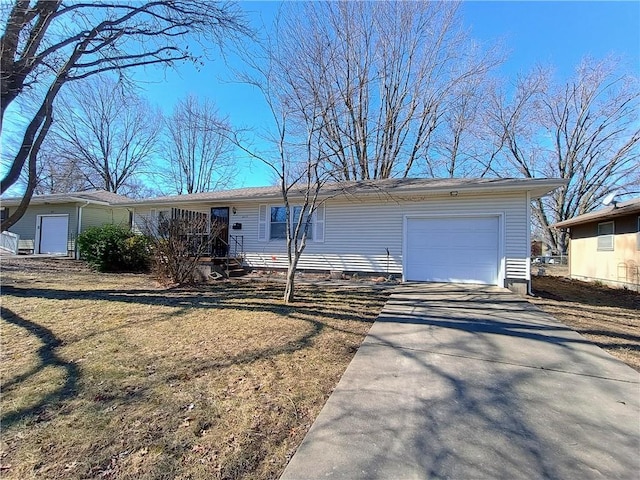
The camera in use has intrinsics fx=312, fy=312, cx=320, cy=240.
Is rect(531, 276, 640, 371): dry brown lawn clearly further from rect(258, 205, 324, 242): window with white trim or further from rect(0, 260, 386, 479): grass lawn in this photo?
rect(258, 205, 324, 242): window with white trim

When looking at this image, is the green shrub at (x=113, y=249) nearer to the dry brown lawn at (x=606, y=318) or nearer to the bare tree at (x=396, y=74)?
the bare tree at (x=396, y=74)

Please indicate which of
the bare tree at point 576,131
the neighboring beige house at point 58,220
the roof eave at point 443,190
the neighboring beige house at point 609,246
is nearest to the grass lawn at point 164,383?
the roof eave at point 443,190

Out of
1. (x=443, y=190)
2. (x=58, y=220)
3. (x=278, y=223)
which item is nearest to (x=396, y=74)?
(x=443, y=190)

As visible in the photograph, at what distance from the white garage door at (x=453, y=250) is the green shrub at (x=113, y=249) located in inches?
352

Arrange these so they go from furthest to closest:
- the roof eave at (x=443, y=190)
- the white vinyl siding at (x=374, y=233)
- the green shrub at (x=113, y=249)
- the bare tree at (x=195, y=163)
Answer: the bare tree at (x=195, y=163)
the green shrub at (x=113, y=249)
the white vinyl siding at (x=374, y=233)
the roof eave at (x=443, y=190)

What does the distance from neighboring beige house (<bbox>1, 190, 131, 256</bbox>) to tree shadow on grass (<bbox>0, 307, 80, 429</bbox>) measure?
42.1 feet

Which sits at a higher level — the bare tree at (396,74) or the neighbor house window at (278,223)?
the bare tree at (396,74)

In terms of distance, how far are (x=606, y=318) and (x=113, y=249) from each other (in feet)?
44.1

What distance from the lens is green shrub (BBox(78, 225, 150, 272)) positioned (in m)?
10.7

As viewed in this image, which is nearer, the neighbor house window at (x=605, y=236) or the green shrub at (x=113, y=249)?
the green shrub at (x=113, y=249)

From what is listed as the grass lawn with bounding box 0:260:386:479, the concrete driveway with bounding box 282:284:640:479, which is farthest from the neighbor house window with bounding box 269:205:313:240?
the concrete driveway with bounding box 282:284:640:479

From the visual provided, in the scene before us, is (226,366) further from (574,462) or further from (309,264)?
(309,264)

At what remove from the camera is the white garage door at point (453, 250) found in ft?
28.1

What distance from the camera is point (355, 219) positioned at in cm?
991
